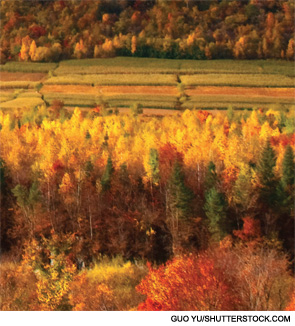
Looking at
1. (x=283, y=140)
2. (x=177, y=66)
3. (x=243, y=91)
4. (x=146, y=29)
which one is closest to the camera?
(x=283, y=140)

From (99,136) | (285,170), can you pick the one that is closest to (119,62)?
(99,136)

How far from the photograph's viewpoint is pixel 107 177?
48656mm

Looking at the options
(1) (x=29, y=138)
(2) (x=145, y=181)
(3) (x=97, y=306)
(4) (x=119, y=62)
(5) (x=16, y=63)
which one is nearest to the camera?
(3) (x=97, y=306)

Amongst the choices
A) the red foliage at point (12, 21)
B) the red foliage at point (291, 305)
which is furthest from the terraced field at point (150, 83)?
the red foliage at point (291, 305)

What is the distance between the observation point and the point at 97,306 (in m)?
33.2

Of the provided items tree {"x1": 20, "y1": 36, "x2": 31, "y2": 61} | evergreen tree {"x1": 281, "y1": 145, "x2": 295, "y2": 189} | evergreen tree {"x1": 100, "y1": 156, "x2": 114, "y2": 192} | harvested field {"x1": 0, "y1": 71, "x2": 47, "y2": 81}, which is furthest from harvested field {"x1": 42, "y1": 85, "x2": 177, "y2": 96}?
evergreen tree {"x1": 281, "y1": 145, "x2": 295, "y2": 189}

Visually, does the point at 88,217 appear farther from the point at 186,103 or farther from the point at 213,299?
the point at 186,103

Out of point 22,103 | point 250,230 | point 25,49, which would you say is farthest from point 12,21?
point 250,230

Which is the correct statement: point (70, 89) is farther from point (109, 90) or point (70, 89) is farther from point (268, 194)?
point (268, 194)

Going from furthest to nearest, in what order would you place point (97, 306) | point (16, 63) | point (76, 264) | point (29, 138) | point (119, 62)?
point (119, 62)
point (16, 63)
point (29, 138)
point (76, 264)
point (97, 306)

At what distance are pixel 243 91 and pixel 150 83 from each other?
14.3 metres

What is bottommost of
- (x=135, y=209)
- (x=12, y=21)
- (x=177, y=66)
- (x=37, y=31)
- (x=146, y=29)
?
(x=135, y=209)

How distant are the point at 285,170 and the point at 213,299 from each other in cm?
2126

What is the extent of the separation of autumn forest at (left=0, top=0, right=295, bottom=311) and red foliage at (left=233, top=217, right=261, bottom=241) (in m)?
0.19
